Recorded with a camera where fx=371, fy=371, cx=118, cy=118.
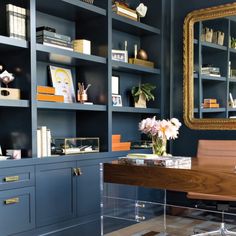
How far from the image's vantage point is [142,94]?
4488 mm

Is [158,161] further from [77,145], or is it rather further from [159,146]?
[77,145]

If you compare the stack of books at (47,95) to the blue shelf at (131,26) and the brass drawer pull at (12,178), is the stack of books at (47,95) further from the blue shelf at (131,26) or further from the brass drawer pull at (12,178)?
the blue shelf at (131,26)

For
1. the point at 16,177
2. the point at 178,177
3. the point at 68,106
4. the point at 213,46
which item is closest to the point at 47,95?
the point at 68,106

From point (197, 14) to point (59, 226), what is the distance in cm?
285

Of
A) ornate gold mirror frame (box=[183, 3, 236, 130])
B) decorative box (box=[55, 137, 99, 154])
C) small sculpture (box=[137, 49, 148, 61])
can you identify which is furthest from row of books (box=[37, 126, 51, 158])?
ornate gold mirror frame (box=[183, 3, 236, 130])

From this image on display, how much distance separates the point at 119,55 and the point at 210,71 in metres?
1.06

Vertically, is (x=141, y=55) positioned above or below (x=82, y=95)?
above

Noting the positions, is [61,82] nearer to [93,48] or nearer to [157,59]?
[93,48]

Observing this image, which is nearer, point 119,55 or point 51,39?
point 51,39

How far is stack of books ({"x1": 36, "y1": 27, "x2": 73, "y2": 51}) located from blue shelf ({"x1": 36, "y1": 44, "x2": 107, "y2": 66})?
62mm

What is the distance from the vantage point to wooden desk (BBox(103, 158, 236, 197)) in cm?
231

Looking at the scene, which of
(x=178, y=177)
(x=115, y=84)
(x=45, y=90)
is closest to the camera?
(x=178, y=177)

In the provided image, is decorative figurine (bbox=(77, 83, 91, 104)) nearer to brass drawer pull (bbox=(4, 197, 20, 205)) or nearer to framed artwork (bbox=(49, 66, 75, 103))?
framed artwork (bbox=(49, 66, 75, 103))

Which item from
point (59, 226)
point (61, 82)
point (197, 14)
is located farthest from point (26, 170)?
point (197, 14)
